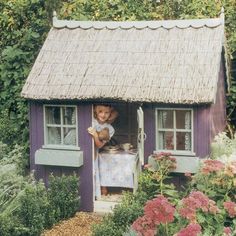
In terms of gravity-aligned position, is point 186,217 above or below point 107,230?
above

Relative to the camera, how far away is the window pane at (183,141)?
11695mm

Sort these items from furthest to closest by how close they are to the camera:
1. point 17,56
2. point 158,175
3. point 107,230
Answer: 1. point 17,56
2. point 158,175
3. point 107,230

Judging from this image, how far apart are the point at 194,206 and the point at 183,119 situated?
2943 millimetres

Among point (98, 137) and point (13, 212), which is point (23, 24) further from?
point (13, 212)

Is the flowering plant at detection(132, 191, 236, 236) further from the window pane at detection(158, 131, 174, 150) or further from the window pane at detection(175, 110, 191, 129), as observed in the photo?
the window pane at detection(175, 110, 191, 129)

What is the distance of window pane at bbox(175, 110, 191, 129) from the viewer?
11633 mm

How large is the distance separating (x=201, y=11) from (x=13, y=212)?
280 inches

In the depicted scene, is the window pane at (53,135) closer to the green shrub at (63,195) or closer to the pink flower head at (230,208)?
the green shrub at (63,195)

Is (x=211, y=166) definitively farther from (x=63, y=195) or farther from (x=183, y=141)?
(x=63, y=195)

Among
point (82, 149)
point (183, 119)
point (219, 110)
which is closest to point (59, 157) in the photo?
point (82, 149)

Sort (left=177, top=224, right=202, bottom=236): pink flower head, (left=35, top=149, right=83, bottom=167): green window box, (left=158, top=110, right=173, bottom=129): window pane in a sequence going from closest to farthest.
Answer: (left=177, top=224, right=202, bottom=236): pink flower head → (left=158, top=110, right=173, bottom=129): window pane → (left=35, top=149, right=83, bottom=167): green window box

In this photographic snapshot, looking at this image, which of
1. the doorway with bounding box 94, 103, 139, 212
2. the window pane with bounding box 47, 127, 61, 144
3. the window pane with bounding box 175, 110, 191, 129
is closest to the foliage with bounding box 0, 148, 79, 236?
the doorway with bounding box 94, 103, 139, 212

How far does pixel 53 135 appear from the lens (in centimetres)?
1240

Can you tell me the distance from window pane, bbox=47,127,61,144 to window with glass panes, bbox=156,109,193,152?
6.75 ft
